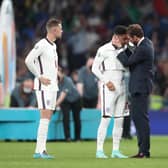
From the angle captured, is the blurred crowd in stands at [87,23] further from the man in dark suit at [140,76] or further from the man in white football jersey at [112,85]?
the man in dark suit at [140,76]

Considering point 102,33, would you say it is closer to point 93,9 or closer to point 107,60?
point 93,9

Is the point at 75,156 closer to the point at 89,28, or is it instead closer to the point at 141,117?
the point at 141,117

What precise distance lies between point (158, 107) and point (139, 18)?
5.08 m

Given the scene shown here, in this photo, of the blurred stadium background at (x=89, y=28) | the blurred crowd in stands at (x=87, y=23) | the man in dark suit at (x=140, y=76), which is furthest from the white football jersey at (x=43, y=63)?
the blurred crowd in stands at (x=87, y=23)

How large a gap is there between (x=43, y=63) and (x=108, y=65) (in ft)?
4.08

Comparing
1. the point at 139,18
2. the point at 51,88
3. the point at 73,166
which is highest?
the point at 139,18

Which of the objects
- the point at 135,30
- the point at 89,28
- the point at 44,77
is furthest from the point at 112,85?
the point at 89,28

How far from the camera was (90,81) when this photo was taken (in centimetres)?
2452

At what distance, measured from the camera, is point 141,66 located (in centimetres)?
1634

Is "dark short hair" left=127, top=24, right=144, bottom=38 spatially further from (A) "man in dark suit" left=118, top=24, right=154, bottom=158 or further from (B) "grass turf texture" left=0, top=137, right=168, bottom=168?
(B) "grass turf texture" left=0, top=137, right=168, bottom=168

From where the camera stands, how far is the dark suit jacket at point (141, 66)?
639 inches

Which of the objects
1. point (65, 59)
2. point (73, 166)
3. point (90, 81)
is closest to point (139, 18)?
point (65, 59)

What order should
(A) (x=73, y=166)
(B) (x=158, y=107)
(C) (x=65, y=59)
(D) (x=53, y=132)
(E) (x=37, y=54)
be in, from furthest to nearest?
(C) (x=65, y=59), (B) (x=158, y=107), (D) (x=53, y=132), (E) (x=37, y=54), (A) (x=73, y=166)

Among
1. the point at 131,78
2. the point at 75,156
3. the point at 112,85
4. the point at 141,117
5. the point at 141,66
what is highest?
the point at 141,66
